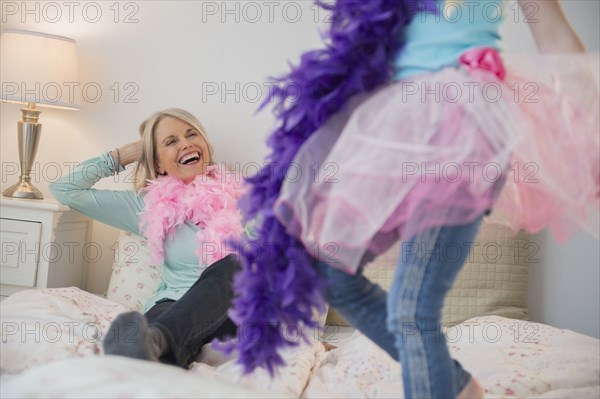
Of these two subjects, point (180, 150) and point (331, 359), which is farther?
point (180, 150)

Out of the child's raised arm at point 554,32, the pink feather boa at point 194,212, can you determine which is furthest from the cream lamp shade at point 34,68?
the child's raised arm at point 554,32

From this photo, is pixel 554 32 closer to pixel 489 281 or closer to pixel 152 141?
pixel 489 281

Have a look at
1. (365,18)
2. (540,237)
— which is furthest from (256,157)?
(365,18)

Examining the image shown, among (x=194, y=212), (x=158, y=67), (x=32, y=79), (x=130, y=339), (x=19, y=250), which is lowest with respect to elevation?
(x=130, y=339)

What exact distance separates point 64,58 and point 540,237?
1.76m

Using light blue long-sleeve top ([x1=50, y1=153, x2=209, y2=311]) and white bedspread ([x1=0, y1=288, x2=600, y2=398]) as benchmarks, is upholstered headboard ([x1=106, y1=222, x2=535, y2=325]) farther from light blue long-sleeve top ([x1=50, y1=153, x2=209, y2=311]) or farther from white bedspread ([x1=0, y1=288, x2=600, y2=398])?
white bedspread ([x1=0, y1=288, x2=600, y2=398])

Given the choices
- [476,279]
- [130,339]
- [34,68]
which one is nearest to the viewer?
[130,339]

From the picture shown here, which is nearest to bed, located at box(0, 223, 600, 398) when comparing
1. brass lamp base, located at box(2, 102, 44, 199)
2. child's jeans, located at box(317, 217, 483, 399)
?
child's jeans, located at box(317, 217, 483, 399)

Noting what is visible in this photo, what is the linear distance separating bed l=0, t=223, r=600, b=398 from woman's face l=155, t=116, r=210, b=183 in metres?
0.42

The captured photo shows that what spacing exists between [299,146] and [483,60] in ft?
1.00

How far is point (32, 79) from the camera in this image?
2.37 m

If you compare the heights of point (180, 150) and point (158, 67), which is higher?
point (158, 67)

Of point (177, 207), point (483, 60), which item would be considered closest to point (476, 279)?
point (177, 207)

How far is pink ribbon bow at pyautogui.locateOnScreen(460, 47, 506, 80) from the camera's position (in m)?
1.06
